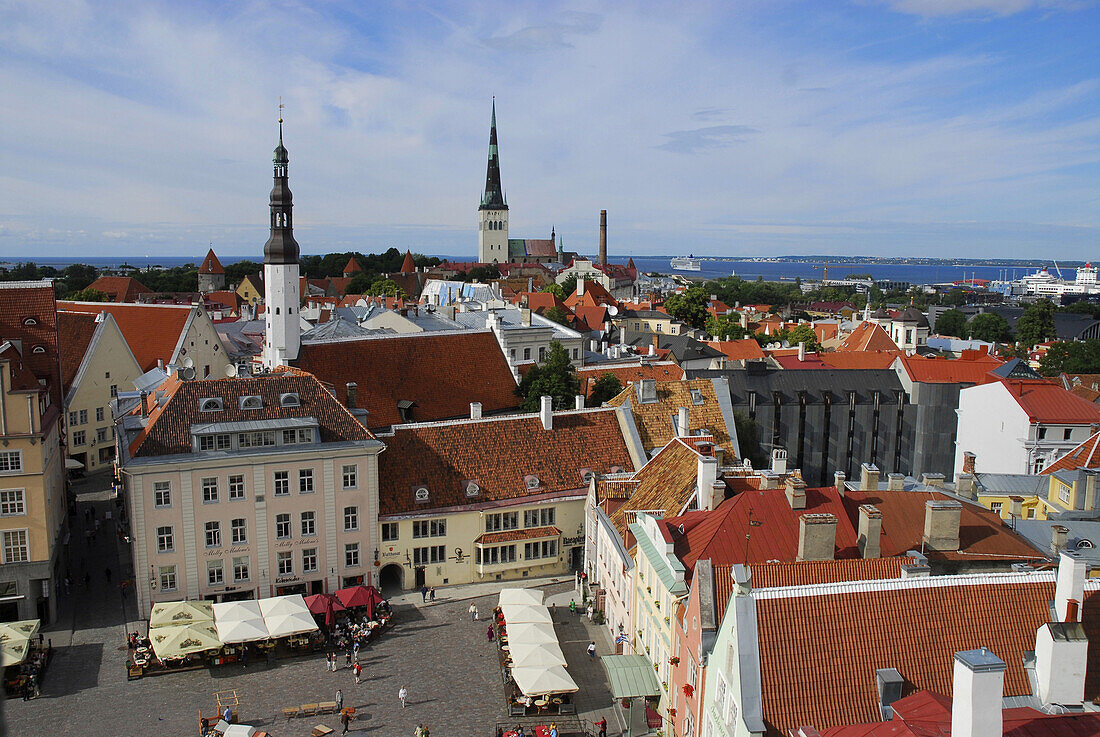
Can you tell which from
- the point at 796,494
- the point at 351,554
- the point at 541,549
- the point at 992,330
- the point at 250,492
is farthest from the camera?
the point at 992,330

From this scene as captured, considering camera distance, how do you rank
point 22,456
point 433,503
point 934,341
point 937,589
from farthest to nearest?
point 934,341 < point 433,503 < point 22,456 < point 937,589

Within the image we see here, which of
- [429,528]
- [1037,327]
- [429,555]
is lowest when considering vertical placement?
[429,555]

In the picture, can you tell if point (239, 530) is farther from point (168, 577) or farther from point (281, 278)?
point (281, 278)

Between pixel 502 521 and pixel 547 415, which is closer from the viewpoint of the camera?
pixel 502 521

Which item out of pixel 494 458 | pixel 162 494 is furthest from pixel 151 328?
pixel 494 458

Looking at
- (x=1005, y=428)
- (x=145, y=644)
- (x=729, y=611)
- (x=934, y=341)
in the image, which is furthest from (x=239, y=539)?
(x=934, y=341)

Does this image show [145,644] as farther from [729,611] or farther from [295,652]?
[729,611]

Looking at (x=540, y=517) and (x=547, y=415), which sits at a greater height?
(x=547, y=415)
